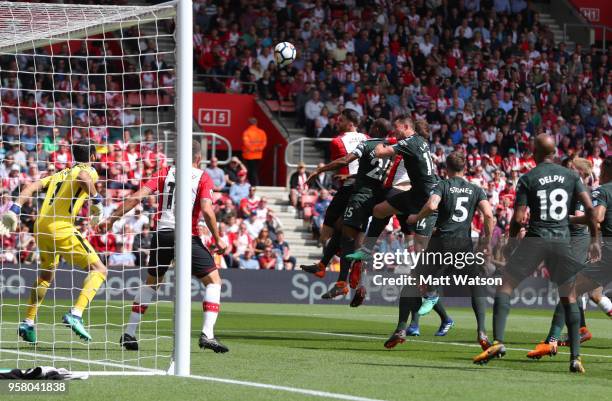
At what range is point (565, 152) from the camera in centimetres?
3130

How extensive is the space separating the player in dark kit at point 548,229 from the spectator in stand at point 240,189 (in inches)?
623

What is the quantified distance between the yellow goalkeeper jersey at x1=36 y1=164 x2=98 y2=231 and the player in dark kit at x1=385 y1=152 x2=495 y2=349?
142 inches

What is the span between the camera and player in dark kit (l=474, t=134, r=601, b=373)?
10680 mm

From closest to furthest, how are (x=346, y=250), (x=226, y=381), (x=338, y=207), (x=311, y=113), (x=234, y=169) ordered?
1. (x=226, y=381)
2. (x=346, y=250)
3. (x=338, y=207)
4. (x=234, y=169)
5. (x=311, y=113)

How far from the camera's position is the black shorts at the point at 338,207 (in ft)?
48.5

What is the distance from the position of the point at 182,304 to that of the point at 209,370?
0.77 meters

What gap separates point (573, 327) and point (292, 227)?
17233 millimetres

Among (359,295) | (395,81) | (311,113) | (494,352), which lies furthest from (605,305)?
(395,81)

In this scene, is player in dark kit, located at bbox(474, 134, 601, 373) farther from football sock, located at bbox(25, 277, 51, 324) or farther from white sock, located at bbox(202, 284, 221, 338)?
football sock, located at bbox(25, 277, 51, 324)

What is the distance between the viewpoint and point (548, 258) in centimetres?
1077

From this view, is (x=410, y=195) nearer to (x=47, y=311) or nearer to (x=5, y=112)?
(x=47, y=311)

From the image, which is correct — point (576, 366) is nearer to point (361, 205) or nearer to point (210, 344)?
point (210, 344)

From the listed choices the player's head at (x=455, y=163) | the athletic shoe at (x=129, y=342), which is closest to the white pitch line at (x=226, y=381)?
the athletic shoe at (x=129, y=342)

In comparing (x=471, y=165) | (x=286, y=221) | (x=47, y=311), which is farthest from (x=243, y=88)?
(x=47, y=311)
